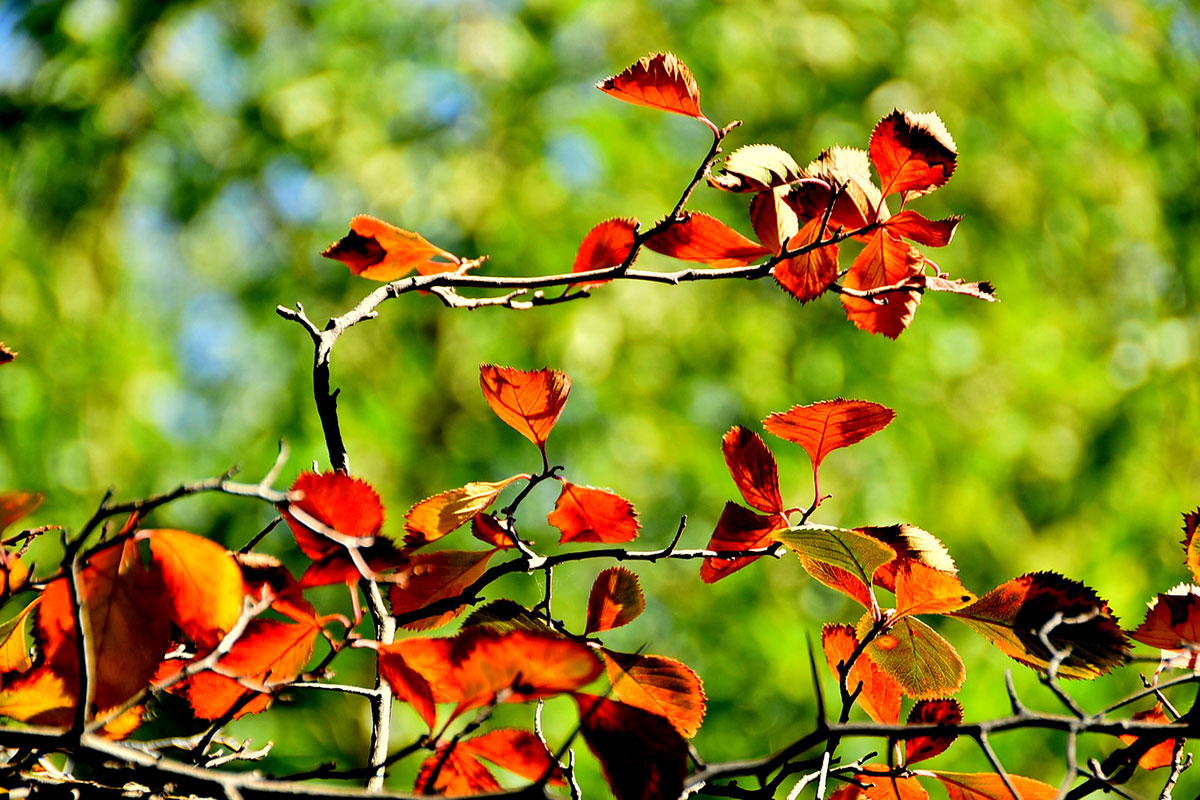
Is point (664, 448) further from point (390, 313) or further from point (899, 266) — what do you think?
point (899, 266)

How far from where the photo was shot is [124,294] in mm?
2285

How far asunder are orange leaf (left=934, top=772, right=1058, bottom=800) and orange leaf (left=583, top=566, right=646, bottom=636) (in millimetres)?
173

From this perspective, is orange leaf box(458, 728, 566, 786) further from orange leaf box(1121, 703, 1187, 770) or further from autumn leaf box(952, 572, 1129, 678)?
orange leaf box(1121, 703, 1187, 770)

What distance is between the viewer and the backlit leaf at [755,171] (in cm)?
45

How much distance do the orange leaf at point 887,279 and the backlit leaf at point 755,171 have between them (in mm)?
70

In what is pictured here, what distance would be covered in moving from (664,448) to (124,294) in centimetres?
144

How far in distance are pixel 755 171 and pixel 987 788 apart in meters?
0.32

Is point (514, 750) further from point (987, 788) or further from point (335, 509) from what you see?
point (987, 788)

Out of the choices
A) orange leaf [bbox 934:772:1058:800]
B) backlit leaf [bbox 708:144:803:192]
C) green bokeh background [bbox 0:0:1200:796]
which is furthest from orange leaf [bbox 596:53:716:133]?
green bokeh background [bbox 0:0:1200:796]

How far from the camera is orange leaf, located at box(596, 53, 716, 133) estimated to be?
0.46 metres

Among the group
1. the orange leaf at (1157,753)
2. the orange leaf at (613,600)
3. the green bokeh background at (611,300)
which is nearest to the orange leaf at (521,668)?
the orange leaf at (613,600)

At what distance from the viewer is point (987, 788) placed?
430mm

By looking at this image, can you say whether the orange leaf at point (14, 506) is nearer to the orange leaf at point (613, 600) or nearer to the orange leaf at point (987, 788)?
the orange leaf at point (613, 600)

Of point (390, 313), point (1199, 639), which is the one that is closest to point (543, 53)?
point (390, 313)
